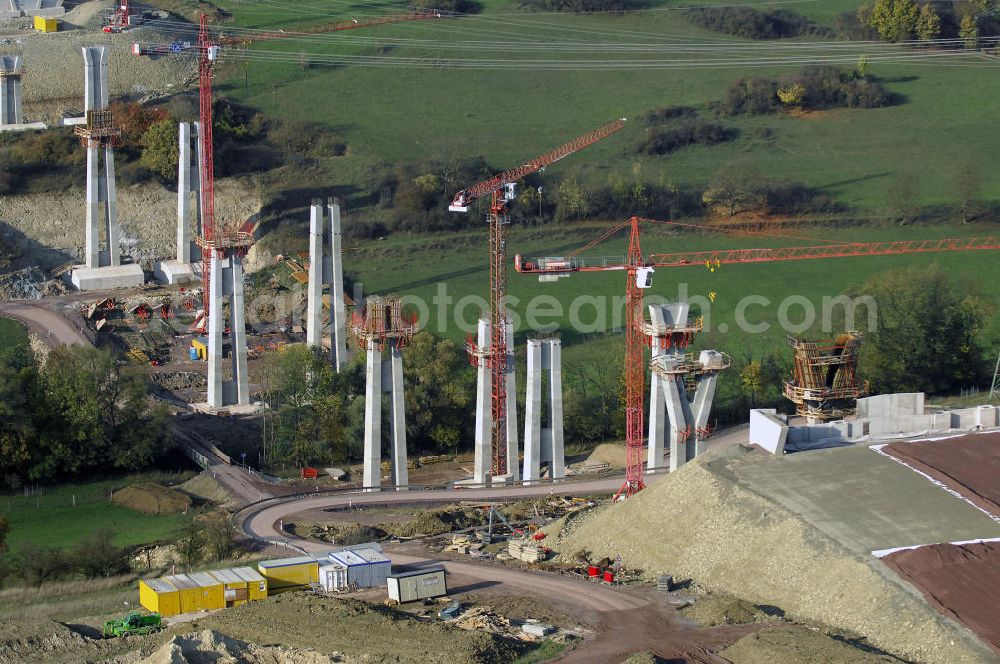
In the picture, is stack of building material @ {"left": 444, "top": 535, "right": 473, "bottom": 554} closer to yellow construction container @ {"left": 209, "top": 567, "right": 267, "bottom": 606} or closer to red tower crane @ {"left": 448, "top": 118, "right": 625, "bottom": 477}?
yellow construction container @ {"left": 209, "top": 567, "right": 267, "bottom": 606}

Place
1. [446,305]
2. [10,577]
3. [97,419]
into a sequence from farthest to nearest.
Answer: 1. [446,305]
2. [97,419]
3. [10,577]

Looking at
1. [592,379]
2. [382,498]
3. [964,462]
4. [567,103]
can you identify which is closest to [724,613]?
[964,462]

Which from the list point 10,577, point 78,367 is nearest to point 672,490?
point 10,577

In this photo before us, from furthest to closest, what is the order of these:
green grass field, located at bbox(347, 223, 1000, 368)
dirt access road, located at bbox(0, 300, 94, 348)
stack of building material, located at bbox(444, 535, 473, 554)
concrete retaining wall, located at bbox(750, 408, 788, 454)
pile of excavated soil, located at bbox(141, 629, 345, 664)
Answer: green grass field, located at bbox(347, 223, 1000, 368)
dirt access road, located at bbox(0, 300, 94, 348)
concrete retaining wall, located at bbox(750, 408, 788, 454)
stack of building material, located at bbox(444, 535, 473, 554)
pile of excavated soil, located at bbox(141, 629, 345, 664)

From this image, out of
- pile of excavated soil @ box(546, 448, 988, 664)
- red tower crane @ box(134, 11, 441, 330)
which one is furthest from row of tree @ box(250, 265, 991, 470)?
pile of excavated soil @ box(546, 448, 988, 664)

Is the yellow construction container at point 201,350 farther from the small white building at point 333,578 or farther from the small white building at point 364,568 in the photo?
the small white building at point 333,578

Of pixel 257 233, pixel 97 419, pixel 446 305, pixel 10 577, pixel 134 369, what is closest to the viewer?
pixel 10 577

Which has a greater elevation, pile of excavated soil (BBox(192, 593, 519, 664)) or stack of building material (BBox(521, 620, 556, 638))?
pile of excavated soil (BBox(192, 593, 519, 664))

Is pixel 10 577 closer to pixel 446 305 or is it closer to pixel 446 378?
pixel 446 378
